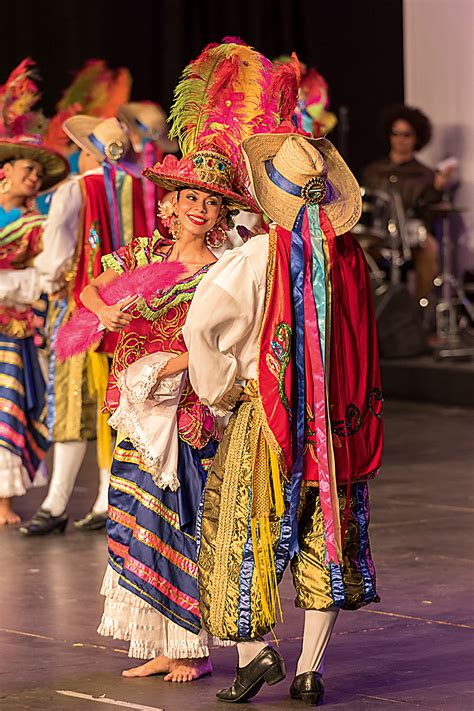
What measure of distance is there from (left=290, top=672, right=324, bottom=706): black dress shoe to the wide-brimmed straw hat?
1.19 metres

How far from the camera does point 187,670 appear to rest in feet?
13.9

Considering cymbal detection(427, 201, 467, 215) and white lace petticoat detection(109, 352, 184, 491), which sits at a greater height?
cymbal detection(427, 201, 467, 215)

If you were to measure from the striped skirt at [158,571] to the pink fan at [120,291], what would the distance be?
1.02 feet

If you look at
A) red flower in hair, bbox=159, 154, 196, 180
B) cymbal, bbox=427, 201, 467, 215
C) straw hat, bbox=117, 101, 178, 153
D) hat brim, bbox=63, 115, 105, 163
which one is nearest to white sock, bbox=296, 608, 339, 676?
red flower in hair, bbox=159, 154, 196, 180

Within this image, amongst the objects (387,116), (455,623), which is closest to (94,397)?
(455,623)

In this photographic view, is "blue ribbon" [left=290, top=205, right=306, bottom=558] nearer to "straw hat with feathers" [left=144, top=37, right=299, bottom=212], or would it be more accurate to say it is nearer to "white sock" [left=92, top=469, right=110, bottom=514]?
"straw hat with feathers" [left=144, top=37, right=299, bottom=212]

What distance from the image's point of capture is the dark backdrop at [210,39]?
39.0ft

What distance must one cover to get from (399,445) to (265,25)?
5.49 metres

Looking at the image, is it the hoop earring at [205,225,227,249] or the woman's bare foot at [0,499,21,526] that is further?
the woman's bare foot at [0,499,21,526]

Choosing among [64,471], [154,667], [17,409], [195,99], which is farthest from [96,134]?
[154,667]

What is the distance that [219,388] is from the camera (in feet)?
12.6

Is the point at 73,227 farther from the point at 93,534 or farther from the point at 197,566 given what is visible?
the point at 197,566

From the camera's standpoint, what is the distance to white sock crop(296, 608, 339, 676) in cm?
386

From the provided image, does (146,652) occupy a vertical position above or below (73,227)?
below
